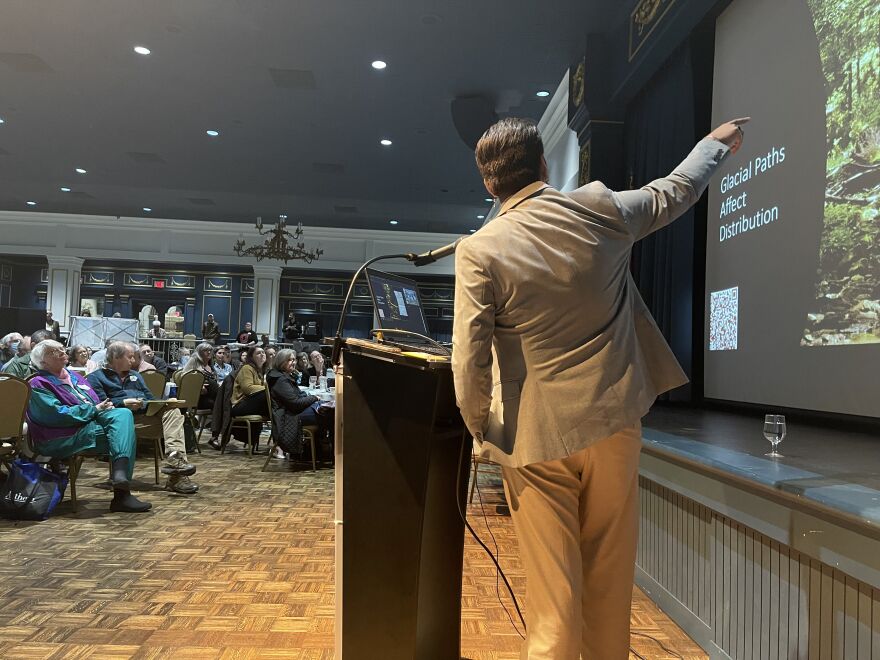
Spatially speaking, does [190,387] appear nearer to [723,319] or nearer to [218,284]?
[723,319]

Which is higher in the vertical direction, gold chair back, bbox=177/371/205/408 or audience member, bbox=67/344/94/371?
audience member, bbox=67/344/94/371

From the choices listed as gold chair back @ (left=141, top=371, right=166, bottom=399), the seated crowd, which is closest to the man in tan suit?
the seated crowd

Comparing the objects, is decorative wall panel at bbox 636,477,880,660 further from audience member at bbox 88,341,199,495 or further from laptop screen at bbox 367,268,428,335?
audience member at bbox 88,341,199,495

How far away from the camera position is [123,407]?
167 inches

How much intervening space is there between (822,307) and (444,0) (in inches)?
138

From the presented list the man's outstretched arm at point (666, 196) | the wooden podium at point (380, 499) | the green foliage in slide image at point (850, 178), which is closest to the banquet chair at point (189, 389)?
the wooden podium at point (380, 499)

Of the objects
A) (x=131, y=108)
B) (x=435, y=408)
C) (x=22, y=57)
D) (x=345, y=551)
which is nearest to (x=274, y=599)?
(x=345, y=551)

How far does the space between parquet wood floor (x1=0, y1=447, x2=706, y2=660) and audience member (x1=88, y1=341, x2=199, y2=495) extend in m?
0.26

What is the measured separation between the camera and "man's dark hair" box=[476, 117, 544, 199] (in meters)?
1.36

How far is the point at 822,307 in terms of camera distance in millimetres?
2949

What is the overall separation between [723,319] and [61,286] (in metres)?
13.6

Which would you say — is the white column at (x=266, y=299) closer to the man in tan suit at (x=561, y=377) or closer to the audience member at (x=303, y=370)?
the audience member at (x=303, y=370)

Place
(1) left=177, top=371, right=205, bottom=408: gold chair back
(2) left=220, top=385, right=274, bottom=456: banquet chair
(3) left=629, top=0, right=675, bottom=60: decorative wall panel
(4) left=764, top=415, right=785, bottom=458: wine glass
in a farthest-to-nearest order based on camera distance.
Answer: (2) left=220, top=385, right=274, bottom=456: banquet chair < (1) left=177, top=371, right=205, bottom=408: gold chair back < (3) left=629, top=0, right=675, bottom=60: decorative wall panel < (4) left=764, top=415, right=785, bottom=458: wine glass

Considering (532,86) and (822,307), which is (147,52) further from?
(822,307)
